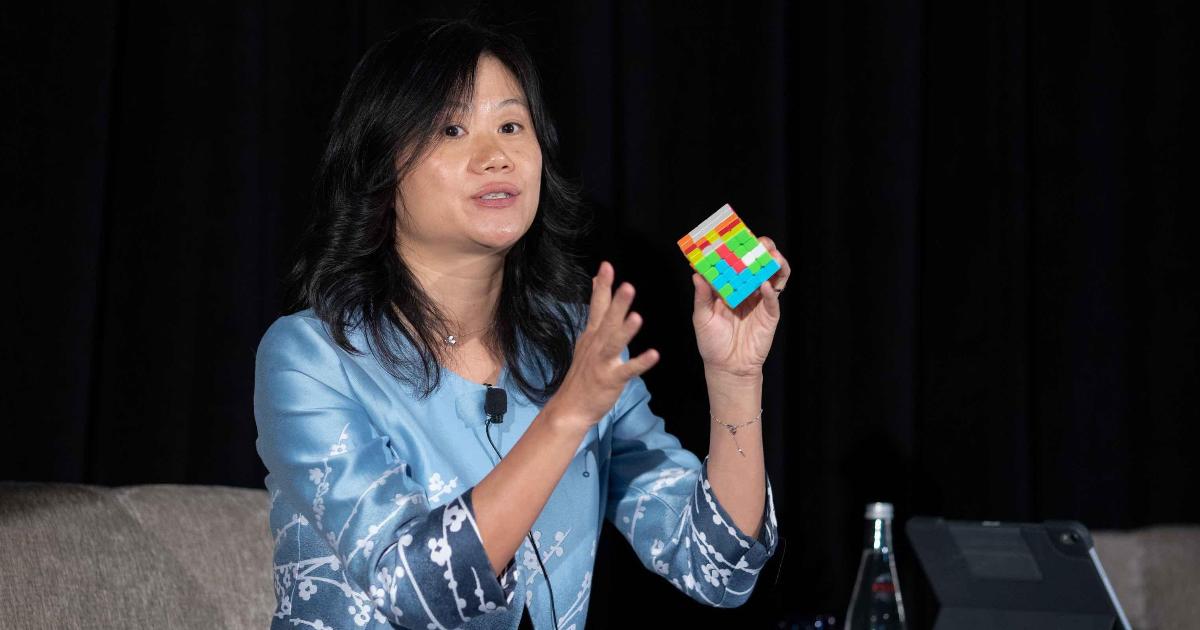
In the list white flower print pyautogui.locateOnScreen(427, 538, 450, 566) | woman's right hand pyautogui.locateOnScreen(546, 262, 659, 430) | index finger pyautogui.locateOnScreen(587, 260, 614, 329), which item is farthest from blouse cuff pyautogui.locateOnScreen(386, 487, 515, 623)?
index finger pyautogui.locateOnScreen(587, 260, 614, 329)

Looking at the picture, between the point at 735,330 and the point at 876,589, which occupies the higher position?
the point at 735,330

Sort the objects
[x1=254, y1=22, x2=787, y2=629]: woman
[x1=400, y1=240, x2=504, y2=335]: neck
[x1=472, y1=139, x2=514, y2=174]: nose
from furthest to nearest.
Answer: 1. [x1=400, y1=240, x2=504, y2=335]: neck
2. [x1=472, y1=139, x2=514, y2=174]: nose
3. [x1=254, y1=22, x2=787, y2=629]: woman

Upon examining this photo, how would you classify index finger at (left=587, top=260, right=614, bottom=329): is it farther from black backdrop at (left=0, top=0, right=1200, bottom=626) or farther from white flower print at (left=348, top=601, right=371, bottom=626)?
black backdrop at (left=0, top=0, right=1200, bottom=626)

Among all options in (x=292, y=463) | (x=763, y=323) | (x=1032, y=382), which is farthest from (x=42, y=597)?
(x=1032, y=382)

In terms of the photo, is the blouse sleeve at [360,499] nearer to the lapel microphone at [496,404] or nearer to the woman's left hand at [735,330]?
the lapel microphone at [496,404]

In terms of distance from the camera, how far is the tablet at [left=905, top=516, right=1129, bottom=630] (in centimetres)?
105

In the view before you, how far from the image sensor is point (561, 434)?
1.25 metres

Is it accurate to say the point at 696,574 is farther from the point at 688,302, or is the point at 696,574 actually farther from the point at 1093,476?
the point at 1093,476

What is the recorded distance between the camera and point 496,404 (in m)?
1.62

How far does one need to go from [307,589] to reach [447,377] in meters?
0.34

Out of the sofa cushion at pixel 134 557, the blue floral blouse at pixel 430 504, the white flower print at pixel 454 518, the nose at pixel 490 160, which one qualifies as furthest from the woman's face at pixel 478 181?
the sofa cushion at pixel 134 557

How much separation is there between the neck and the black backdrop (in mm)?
448

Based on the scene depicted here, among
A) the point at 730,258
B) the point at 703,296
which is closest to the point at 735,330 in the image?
the point at 703,296

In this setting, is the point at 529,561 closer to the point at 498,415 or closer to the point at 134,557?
the point at 498,415
